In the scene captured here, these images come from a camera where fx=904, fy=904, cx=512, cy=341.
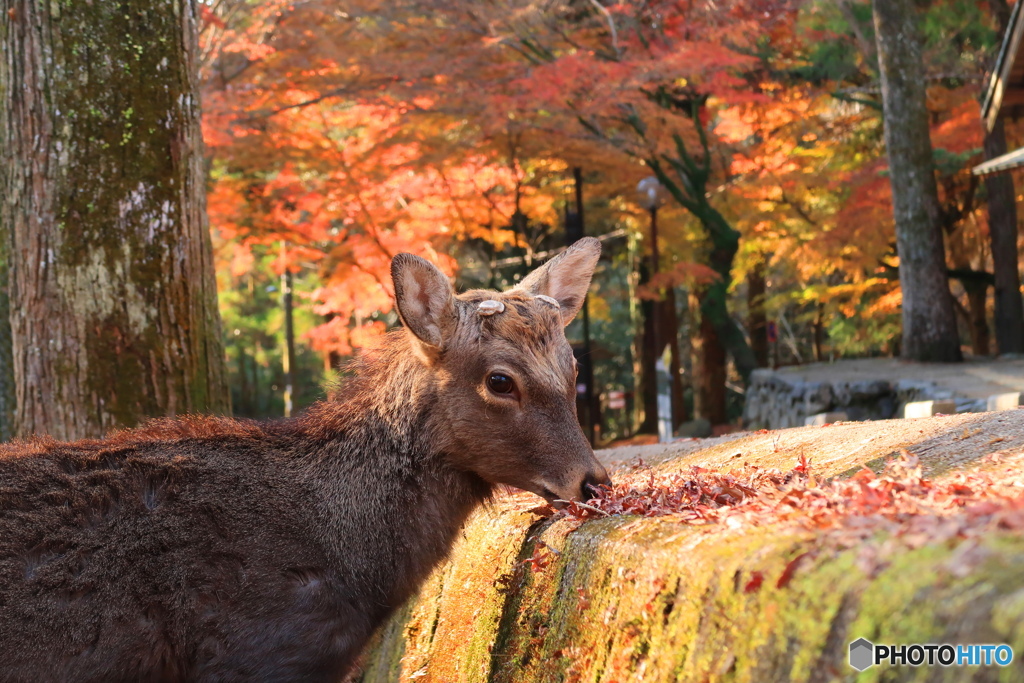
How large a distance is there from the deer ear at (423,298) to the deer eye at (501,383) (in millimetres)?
290

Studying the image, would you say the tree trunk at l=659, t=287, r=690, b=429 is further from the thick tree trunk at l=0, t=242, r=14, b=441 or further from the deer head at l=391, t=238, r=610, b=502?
the deer head at l=391, t=238, r=610, b=502

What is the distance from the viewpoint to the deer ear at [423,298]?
3772 mm

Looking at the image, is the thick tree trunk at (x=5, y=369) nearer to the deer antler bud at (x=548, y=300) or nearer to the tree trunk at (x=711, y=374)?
the deer antler bud at (x=548, y=300)

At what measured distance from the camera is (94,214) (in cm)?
593

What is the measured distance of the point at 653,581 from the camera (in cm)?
283

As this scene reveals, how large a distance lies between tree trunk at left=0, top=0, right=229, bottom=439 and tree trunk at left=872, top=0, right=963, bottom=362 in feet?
46.6

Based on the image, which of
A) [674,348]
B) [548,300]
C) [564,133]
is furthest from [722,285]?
[548,300]

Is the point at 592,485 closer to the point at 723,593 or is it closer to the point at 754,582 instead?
the point at 723,593

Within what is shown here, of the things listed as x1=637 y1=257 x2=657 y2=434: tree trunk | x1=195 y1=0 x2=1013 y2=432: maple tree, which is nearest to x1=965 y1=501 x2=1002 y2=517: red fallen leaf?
x1=195 y1=0 x2=1013 y2=432: maple tree

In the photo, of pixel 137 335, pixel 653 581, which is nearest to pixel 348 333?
pixel 137 335

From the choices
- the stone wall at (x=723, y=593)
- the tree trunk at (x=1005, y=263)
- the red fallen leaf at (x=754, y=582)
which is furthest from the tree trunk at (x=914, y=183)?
the red fallen leaf at (x=754, y=582)

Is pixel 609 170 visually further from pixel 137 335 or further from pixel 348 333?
pixel 137 335

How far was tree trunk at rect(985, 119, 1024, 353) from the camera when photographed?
18.1 metres

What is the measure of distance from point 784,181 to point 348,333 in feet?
35.0
